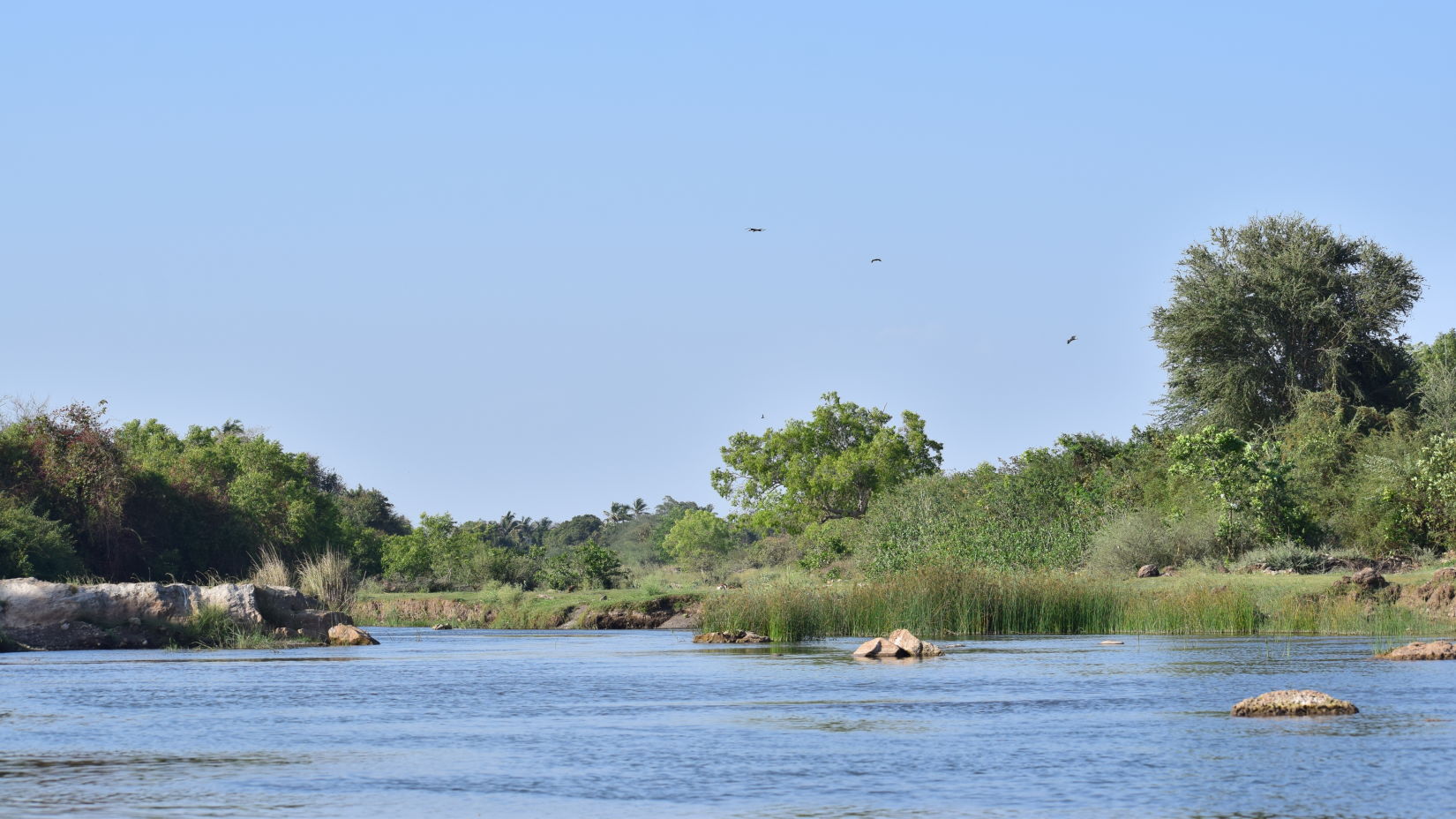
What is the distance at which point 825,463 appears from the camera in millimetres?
67625

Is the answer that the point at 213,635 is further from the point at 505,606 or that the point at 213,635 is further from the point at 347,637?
the point at 505,606

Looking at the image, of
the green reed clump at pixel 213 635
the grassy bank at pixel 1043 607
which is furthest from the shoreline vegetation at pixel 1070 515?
the green reed clump at pixel 213 635

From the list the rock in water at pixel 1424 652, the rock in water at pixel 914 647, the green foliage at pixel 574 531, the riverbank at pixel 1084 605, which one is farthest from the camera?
the green foliage at pixel 574 531

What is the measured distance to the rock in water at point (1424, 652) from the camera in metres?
20.9

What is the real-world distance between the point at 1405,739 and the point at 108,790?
33.0ft

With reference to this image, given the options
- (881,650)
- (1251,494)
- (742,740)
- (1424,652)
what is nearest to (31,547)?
(881,650)

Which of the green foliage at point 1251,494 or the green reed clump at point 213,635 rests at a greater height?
the green foliage at point 1251,494

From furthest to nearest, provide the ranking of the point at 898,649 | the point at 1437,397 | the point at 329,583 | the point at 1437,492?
the point at 1437,397 → the point at 1437,492 → the point at 329,583 → the point at 898,649

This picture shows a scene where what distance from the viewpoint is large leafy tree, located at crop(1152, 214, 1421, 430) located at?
163ft

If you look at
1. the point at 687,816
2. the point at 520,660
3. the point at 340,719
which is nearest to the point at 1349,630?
the point at 520,660

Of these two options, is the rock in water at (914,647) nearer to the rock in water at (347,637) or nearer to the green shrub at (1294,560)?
the rock in water at (347,637)

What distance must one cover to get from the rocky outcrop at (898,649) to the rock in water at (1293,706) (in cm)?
988

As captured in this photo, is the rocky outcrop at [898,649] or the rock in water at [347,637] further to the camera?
the rock in water at [347,637]

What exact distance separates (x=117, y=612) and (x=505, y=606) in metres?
17.9
